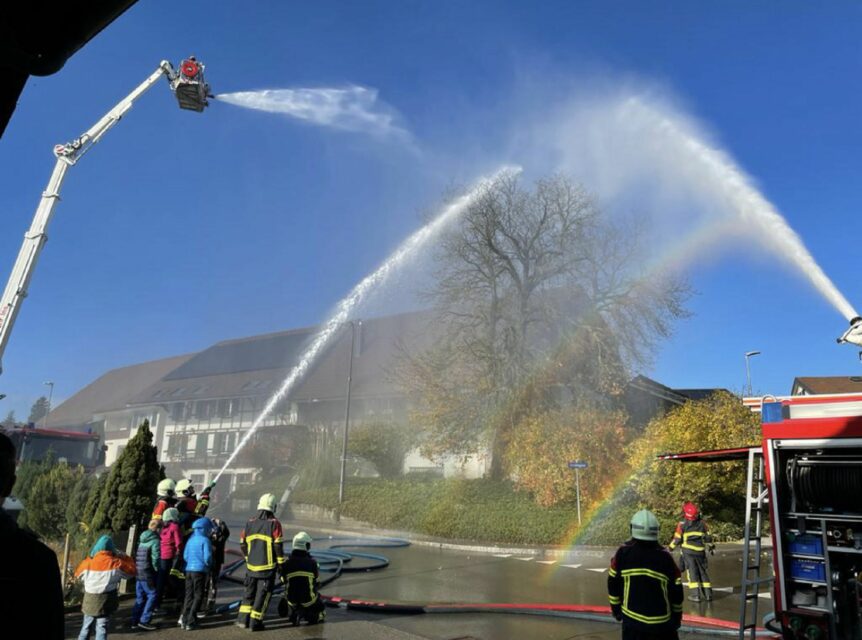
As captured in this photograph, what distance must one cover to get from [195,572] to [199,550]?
0.26 meters

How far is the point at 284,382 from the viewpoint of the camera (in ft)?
140

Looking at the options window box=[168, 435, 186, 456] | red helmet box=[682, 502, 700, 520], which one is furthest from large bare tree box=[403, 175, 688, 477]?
window box=[168, 435, 186, 456]

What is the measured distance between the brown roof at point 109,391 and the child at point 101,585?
59.9 m

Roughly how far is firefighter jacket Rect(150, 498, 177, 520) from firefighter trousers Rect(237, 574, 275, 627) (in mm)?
1581

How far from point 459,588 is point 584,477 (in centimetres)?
1050

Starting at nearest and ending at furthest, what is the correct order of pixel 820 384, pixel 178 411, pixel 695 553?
pixel 695 553, pixel 820 384, pixel 178 411

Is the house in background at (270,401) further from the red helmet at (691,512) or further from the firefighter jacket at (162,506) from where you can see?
the firefighter jacket at (162,506)

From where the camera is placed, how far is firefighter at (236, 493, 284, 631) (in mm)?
7184

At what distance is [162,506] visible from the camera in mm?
7977

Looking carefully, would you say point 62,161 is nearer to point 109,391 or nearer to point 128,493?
point 128,493

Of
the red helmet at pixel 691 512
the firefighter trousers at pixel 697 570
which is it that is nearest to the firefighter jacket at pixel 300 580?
the firefighter trousers at pixel 697 570

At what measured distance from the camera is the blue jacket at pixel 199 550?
709cm

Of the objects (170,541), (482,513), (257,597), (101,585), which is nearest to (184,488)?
(170,541)

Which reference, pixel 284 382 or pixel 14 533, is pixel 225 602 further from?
pixel 284 382
